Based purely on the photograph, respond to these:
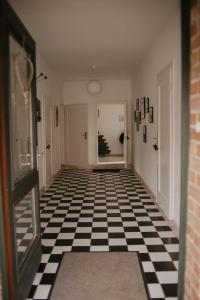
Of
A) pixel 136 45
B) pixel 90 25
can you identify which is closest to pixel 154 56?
pixel 136 45

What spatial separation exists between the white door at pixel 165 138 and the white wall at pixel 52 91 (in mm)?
2562

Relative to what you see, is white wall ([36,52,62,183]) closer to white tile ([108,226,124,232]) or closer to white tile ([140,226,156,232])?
white tile ([108,226,124,232])

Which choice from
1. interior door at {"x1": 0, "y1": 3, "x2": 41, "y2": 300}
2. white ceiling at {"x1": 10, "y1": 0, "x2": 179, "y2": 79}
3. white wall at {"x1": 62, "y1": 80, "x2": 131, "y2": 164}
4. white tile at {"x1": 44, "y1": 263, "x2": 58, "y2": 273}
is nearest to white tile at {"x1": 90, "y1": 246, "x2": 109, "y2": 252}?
white tile at {"x1": 44, "y1": 263, "x2": 58, "y2": 273}

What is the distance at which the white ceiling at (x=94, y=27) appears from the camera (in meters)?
3.67

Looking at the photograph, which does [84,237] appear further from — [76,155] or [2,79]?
[76,155]

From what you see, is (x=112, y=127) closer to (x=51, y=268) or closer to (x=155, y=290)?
(x=51, y=268)

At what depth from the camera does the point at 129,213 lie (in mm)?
4828

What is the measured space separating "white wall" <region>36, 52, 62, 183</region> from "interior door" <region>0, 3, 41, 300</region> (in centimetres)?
322

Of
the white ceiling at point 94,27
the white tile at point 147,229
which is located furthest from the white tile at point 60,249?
the white ceiling at point 94,27

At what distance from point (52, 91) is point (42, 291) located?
19.5 feet

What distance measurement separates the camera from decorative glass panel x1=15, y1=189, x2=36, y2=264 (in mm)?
2621

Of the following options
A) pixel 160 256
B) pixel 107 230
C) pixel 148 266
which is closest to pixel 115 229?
pixel 107 230

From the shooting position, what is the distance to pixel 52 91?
25.6ft

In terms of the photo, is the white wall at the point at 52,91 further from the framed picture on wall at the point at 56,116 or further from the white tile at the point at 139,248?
the white tile at the point at 139,248
